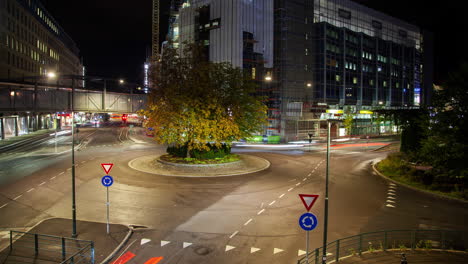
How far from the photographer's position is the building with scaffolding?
59188 millimetres

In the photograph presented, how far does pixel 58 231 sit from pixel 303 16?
191 ft

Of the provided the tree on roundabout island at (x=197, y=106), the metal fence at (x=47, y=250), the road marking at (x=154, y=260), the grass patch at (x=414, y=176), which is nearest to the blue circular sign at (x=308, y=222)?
the road marking at (x=154, y=260)

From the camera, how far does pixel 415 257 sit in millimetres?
11719

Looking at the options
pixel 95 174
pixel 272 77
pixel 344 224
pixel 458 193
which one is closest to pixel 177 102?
pixel 95 174

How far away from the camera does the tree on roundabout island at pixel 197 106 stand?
2869 cm

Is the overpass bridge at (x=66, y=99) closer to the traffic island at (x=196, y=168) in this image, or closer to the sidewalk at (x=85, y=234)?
the traffic island at (x=196, y=168)

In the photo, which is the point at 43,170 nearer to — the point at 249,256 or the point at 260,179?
the point at 260,179

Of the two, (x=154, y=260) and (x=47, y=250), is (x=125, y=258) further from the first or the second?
(x=47, y=250)

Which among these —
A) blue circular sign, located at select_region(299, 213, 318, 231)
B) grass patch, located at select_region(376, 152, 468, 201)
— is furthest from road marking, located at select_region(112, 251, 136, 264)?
grass patch, located at select_region(376, 152, 468, 201)

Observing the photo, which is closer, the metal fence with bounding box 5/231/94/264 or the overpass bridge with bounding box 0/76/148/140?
the metal fence with bounding box 5/231/94/264

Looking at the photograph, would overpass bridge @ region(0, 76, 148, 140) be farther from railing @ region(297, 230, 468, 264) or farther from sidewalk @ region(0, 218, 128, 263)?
railing @ region(297, 230, 468, 264)

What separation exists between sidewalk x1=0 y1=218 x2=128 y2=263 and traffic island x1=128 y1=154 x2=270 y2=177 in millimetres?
11670

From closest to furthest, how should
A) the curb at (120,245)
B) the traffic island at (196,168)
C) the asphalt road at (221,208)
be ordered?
the curb at (120,245) < the asphalt road at (221,208) < the traffic island at (196,168)

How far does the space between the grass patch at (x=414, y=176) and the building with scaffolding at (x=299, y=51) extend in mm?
27505
